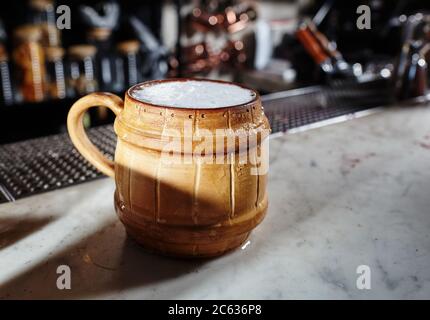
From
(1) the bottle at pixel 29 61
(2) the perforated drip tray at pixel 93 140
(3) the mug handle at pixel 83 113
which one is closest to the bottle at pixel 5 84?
(1) the bottle at pixel 29 61

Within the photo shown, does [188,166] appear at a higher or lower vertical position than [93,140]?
higher

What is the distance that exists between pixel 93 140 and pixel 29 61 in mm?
1608

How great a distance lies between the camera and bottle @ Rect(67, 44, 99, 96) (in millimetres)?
2914

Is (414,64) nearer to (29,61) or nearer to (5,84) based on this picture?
(29,61)

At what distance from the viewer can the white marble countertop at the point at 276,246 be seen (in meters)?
0.73

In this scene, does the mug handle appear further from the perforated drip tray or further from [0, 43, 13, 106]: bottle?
[0, 43, 13, 106]: bottle

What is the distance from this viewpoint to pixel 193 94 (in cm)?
79

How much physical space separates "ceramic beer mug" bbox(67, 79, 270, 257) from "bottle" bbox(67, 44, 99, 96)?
224cm

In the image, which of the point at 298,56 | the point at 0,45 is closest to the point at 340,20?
the point at 298,56

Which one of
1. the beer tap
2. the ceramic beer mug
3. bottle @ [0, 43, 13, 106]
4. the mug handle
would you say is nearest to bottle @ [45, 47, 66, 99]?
bottle @ [0, 43, 13, 106]

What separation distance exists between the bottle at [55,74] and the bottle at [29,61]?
56 millimetres

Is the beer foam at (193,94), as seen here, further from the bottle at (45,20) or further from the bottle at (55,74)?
the bottle at (45,20)

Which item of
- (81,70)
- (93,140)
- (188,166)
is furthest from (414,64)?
(81,70)
